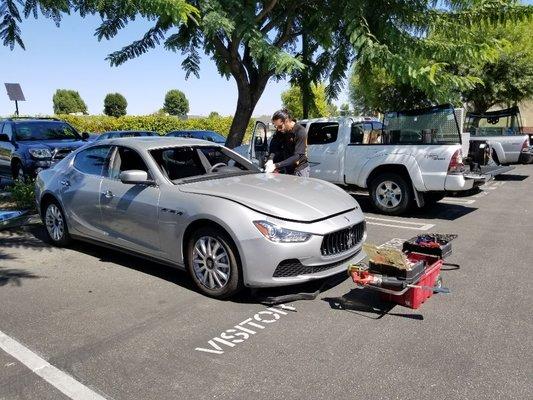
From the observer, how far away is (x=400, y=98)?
2303cm

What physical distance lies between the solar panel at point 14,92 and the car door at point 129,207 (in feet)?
36.7

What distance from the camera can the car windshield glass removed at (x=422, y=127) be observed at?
7891 millimetres

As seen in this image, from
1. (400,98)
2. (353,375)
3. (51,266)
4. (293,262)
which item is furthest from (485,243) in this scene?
(400,98)

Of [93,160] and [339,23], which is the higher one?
[339,23]

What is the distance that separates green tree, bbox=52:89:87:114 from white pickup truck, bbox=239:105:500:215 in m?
82.0

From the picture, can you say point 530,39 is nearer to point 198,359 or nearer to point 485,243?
point 485,243

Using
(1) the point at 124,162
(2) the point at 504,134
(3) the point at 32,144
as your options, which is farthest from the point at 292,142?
(2) the point at 504,134

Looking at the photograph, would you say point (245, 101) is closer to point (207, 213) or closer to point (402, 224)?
point (402, 224)

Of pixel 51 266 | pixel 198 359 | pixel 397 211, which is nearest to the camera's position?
pixel 198 359

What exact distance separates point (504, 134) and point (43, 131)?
13139mm

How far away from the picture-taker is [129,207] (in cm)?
507

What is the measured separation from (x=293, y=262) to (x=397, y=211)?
4.88 metres

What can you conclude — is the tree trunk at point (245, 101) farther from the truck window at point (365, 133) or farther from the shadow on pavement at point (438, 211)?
the shadow on pavement at point (438, 211)

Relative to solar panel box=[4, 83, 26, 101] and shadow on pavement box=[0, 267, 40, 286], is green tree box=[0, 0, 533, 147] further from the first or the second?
solar panel box=[4, 83, 26, 101]
